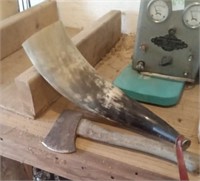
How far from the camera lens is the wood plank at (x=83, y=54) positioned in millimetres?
542

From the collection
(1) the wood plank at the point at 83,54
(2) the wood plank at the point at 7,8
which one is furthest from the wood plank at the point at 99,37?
(2) the wood plank at the point at 7,8

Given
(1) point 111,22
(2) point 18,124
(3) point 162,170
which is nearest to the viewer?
(3) point 162,170

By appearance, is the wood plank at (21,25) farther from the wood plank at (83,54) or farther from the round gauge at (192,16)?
the round gauge at (192,16)

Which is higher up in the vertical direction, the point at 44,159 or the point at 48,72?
the point at 48,72

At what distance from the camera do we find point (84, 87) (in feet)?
1.76

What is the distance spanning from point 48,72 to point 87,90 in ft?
0.24

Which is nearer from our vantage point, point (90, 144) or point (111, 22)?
point (90, 144)

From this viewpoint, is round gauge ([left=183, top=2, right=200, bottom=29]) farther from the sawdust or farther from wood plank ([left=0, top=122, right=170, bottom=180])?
wood plank ([left=0, top=122, right=170, bottom=180])

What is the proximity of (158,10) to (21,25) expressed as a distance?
0.38m

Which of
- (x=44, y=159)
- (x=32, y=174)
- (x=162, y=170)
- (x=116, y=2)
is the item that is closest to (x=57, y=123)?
(x=44, y=159)

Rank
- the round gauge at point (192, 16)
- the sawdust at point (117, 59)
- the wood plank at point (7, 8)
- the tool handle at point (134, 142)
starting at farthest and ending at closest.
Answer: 1. the wood plank at point (7, 8)
2. the sawdust at point (117, 59)
3. the round gauge at point (192, 16)
4. the tool handle at point (134, 142)

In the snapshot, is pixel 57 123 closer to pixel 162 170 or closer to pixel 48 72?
pixel 48 72

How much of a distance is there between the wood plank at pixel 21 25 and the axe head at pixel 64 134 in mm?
329

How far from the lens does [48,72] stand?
537 millimetres
